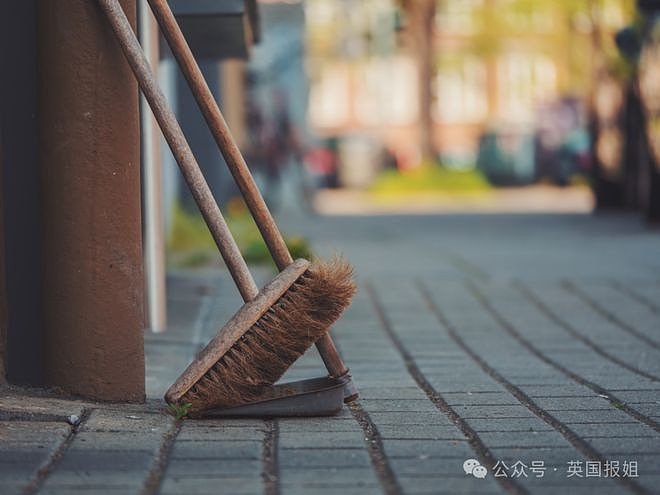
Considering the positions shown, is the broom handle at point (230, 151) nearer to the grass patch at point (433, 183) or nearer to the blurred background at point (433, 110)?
the blurred background at point (433, 110)

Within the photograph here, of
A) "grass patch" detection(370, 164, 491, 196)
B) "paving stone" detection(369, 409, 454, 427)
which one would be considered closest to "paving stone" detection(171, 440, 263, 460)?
"paving stone" detection(369, 409, 454, 427)

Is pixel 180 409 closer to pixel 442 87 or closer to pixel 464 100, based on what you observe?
pixel 442 87

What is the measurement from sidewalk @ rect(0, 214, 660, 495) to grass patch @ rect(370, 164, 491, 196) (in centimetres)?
1863

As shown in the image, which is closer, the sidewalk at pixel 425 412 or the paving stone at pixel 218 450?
the sidewalk at pixel 425 412

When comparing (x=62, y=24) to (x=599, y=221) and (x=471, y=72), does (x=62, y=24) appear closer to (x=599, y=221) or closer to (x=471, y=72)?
(x=599, y=221)

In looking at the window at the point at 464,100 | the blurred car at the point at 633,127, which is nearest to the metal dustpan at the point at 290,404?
the blurred car at the point at 633,127

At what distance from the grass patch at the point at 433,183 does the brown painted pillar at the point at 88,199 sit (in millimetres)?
24185

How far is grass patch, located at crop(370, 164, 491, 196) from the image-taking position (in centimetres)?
2947

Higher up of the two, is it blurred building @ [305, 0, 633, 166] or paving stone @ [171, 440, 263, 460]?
paving stone @ [171, 440, 263, 460]

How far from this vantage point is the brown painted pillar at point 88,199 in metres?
5.07

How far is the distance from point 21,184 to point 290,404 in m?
1.23

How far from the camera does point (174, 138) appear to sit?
5020 millimetres

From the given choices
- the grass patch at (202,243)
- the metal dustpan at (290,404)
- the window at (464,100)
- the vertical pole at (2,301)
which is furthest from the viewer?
the window at (464,100)

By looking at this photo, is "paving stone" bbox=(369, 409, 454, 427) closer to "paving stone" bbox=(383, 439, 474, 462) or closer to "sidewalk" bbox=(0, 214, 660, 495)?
"sidewalk" bbox=(0, 214, 660, 495)
